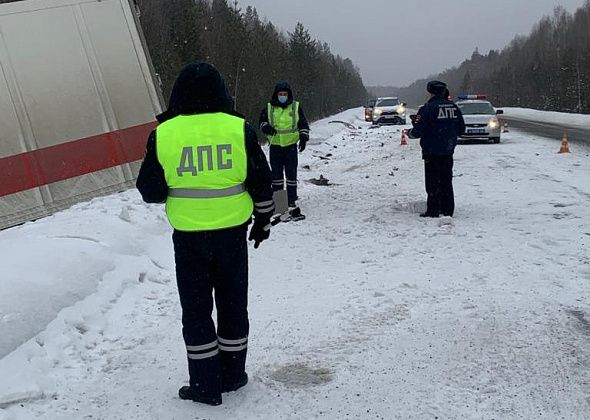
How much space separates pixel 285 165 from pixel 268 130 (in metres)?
0.66

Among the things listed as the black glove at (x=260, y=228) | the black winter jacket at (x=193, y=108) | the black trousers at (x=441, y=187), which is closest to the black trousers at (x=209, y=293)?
the black glove at (x=260, y=228)

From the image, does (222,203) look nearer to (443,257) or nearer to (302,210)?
(443,257)

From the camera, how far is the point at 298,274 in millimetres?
5637

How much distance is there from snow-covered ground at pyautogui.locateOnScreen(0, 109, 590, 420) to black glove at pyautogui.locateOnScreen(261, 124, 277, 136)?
1.46 m

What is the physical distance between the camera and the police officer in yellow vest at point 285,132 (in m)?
8.24

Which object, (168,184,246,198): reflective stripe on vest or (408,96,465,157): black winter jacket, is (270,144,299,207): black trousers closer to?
(408,96,465,157): black winter jacket

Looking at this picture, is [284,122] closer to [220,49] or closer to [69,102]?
[69,102]

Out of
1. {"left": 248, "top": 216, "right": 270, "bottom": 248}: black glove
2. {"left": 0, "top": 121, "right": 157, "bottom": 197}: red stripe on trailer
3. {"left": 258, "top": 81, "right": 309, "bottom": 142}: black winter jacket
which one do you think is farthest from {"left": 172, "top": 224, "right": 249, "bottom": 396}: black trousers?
{"left": 258, "top": 81, "right": 309, "bottom": 142}: black winter jacket

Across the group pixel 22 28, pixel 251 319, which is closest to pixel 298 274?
pixel 251 319

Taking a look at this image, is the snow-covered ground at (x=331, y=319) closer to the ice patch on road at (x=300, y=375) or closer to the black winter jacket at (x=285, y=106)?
the ice patch on road at (x=300, y=375)

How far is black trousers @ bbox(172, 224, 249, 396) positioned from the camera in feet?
10.3

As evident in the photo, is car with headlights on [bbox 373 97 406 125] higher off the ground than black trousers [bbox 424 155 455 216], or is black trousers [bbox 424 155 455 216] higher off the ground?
black trousers [bbox 424 155 455 216]

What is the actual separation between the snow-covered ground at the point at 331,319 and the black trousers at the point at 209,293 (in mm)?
239

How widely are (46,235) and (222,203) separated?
333 centimetres
